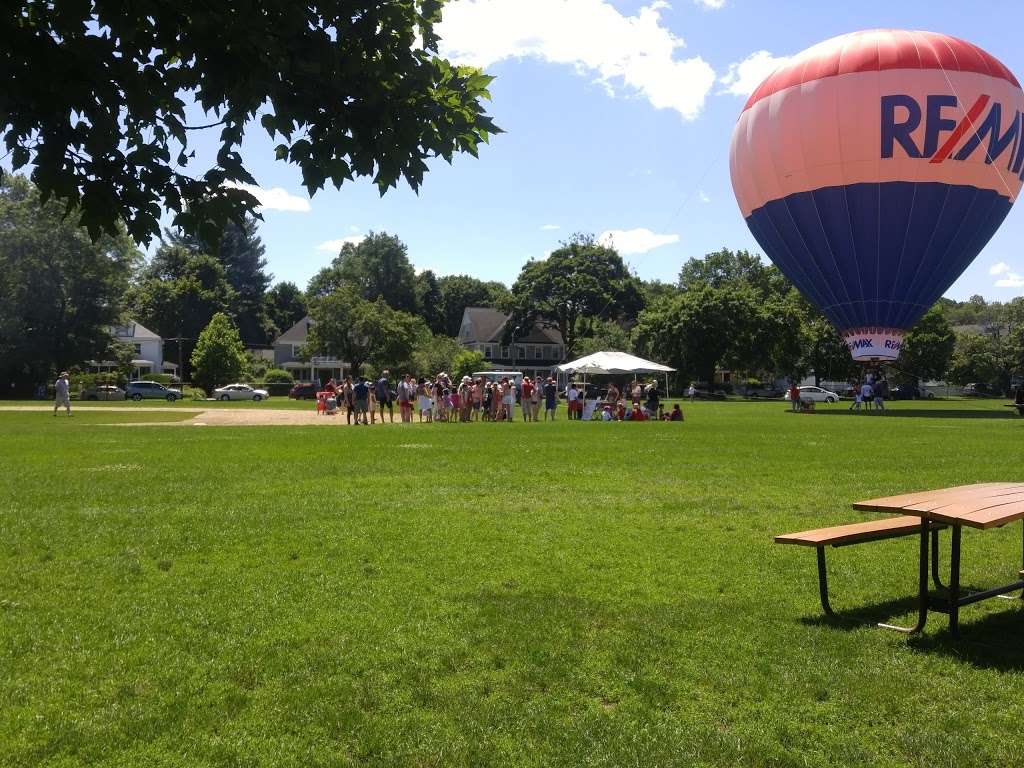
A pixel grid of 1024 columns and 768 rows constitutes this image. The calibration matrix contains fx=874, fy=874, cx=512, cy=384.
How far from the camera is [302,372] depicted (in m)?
99.9

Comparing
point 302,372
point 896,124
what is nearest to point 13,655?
point 896,124

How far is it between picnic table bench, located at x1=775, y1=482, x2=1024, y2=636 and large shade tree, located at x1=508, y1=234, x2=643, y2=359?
80.2m

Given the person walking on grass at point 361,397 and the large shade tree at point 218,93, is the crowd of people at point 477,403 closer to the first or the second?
the person walking on grass at point 361,397

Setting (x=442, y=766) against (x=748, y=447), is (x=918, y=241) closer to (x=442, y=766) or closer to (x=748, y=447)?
(x=748, y=447)

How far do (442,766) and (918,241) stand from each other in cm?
3818

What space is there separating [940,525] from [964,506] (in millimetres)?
791

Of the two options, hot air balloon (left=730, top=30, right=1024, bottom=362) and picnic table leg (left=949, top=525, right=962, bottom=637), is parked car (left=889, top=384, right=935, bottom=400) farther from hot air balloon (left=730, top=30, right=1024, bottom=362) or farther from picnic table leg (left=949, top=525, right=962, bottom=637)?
picnic table leg (left=949, top=525, right=962, bottom=637)

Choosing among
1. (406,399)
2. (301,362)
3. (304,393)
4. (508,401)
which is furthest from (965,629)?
(301,362)

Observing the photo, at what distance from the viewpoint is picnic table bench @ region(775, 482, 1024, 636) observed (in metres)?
5.17

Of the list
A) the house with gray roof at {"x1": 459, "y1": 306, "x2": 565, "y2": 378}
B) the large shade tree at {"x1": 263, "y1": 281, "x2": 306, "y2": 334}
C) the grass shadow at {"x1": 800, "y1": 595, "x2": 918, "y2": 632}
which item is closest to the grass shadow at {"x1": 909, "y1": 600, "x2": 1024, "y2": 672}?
the grass shadow at {"x1": 800, "y1": 595, "x2": 918, "y2": 632}

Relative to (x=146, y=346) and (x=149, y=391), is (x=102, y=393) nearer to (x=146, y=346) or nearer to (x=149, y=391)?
(x=149, y=391)

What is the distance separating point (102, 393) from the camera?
59.1m

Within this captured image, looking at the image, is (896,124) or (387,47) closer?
(387,47)

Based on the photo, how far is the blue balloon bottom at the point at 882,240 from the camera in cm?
3612
